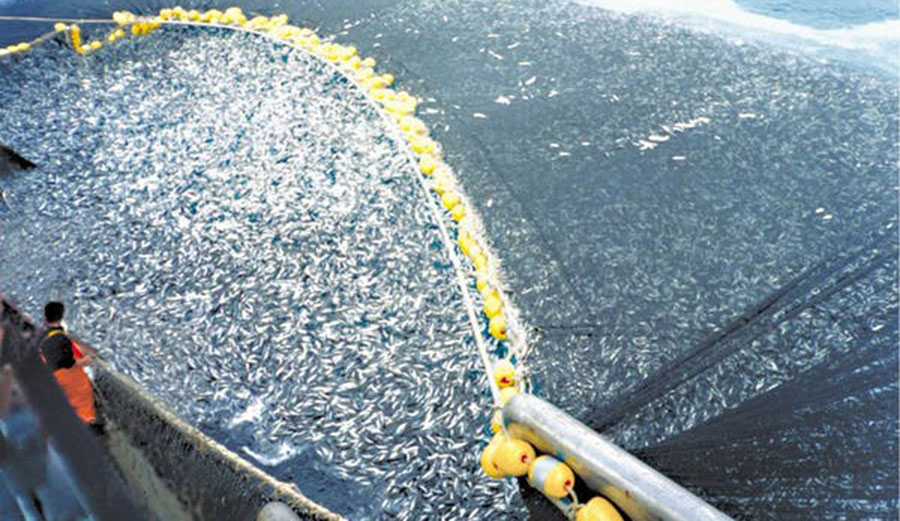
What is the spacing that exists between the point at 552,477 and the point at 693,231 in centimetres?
268

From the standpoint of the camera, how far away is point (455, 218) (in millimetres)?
5730

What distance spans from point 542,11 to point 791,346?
19.9 ft

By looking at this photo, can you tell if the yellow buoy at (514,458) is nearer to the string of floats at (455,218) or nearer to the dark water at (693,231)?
the string of floats at (455,218)

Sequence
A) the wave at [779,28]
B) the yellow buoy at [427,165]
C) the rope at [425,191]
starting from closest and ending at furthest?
1. the rope at [425,191]
2. the yellow buoy at [427,165]
3. the wave at [779,28]

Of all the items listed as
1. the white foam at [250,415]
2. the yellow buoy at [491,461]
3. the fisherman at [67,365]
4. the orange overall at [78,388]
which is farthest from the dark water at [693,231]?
the white foam at [250,415]

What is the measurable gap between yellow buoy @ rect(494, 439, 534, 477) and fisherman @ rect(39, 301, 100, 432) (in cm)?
225

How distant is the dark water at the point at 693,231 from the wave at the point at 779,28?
1.54 feet

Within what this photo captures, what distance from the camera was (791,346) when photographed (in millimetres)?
4473

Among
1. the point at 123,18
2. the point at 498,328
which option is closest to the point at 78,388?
the point at 498,328

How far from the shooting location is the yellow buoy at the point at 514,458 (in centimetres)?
363

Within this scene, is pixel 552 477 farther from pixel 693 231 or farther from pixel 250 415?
pixel 693 231

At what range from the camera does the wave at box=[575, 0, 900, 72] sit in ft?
26.8

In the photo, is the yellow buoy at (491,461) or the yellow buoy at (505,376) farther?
the yellow buoy at (505,376)

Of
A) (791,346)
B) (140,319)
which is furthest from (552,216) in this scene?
(140,319)
